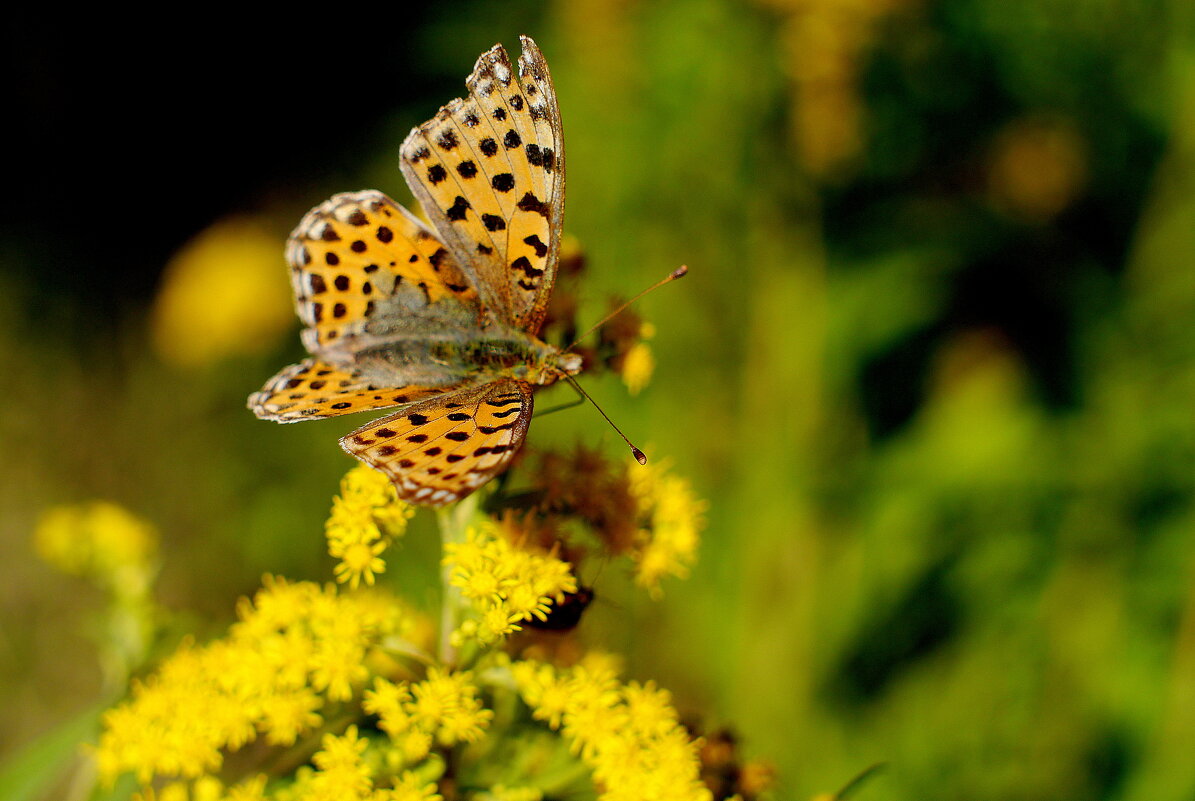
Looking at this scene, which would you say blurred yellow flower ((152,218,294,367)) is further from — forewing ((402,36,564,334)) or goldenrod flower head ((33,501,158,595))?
forewing ((402,36,564,334))

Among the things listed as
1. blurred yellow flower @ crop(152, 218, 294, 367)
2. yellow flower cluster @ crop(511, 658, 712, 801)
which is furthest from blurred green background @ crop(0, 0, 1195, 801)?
yellow flower cluster @ crop(511, 658, 712, 801)

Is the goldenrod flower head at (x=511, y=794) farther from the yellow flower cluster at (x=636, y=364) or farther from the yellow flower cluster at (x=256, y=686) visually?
the yellow flower cluster at (x=636, y=364)

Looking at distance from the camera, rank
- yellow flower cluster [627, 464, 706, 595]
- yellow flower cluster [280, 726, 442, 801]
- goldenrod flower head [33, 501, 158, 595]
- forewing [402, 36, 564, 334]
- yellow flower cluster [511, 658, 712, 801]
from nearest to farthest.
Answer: yellow flower cluster [280, 726, 442, 801] < yellow flower cluster [511, 658, 712, 801] < forewing [402, 36, 564, 334] < yellow flower cluster [627, 464, 706, 595] < goldenrod flower head [33, 501, 158, 595]

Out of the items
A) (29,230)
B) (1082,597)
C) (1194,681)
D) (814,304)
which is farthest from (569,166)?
(29,230)

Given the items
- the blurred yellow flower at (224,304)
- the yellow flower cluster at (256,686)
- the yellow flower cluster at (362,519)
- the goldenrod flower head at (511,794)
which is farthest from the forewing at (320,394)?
the blurred yellow flower at (224,304)

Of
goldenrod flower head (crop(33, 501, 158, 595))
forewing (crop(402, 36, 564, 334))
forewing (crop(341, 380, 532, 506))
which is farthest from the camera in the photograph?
goldenrod flower head (crop(33, 501, 158, 595))

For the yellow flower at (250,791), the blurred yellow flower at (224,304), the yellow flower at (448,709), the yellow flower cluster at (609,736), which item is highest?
the blurred yellow flower at (224,304)
